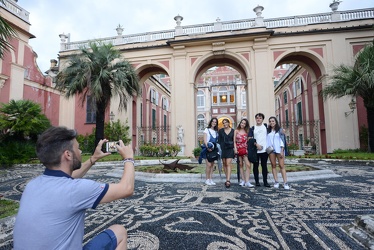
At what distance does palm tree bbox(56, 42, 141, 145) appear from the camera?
12398 millimetres

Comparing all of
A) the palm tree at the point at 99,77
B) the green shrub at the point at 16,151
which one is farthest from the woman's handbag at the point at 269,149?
the green shrub at the point at 16,151

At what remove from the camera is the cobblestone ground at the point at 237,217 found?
7.42ft

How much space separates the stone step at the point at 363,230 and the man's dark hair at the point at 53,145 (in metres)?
2.75

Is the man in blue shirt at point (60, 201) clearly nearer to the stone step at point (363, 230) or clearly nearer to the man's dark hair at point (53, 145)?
the man's dark hair at point (53, 145)

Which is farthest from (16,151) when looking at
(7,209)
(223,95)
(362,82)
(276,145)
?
(223,95)

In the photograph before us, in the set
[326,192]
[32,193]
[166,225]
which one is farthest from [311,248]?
[326,192]

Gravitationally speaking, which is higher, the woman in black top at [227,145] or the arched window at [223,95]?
the arched window at [223,95]

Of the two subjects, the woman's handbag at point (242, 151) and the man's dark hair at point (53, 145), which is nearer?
the man's dark hair at point (53, 145)

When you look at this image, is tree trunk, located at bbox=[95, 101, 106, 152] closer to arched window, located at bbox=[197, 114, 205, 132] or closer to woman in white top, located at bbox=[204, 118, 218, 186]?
woman in white top, located at bbox=[204, 118, 218, 186]

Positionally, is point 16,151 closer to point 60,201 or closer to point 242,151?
point 242,151

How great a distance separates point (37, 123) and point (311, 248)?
43.2ft

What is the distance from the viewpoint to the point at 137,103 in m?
21.2

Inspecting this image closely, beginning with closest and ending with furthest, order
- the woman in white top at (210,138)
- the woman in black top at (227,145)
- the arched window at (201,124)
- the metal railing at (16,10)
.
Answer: the woman in black top at (227,145) < the woman in white top at (210,138) < the metal railing at (16,10) < the arched window at (201,124)

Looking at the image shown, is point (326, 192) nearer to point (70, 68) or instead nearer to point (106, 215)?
point (106, 215)
